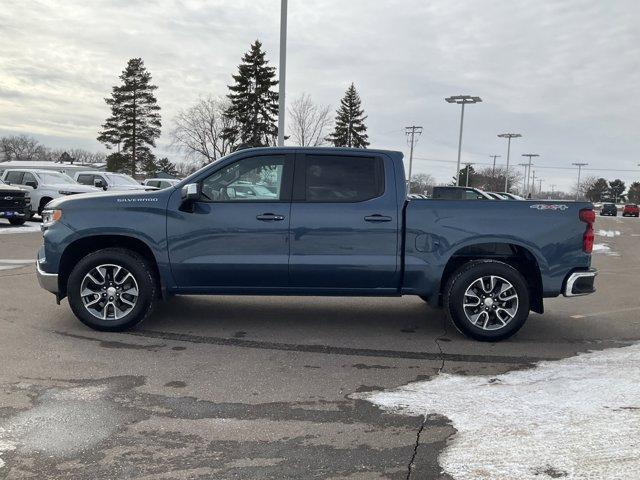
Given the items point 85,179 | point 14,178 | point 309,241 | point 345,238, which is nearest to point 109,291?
point 309,241

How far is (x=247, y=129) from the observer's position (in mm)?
55375

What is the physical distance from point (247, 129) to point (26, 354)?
170 feet

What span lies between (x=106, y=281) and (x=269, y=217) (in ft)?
5.94

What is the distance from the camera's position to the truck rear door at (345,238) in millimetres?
5723

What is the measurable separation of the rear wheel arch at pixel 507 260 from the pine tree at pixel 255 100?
5001 centimetres

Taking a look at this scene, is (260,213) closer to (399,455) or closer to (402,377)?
(402,377)

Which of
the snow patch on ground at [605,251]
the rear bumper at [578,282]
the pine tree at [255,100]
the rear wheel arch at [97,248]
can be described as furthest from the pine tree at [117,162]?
the rear bumper at [578,282]

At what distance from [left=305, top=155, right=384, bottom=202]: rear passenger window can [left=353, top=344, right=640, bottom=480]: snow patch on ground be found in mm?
2022

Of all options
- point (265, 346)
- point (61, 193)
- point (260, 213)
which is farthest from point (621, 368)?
point (61, 193)

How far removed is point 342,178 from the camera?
19.4ft

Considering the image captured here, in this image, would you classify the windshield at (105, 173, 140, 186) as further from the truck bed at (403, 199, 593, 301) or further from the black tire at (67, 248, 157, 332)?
the truck bed at (403, 199, 593, 301)

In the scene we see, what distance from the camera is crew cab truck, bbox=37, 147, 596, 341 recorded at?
573cm

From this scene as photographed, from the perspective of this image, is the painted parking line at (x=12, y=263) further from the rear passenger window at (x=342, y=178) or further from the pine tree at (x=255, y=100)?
the pine tree at (x=255, y=100)

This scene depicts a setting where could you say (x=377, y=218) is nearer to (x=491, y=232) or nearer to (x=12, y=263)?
(x=491, y=232)
